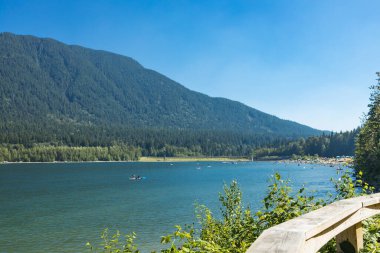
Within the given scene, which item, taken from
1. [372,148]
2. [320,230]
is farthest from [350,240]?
[372,148]

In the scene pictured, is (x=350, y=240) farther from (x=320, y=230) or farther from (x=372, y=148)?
(x=372, y=148)

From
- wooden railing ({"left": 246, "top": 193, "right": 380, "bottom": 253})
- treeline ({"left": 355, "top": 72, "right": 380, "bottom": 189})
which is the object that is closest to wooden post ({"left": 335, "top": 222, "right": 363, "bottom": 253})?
wooden railing ({"left": 246, "top": 193, "right": 380, "bottom": 253})

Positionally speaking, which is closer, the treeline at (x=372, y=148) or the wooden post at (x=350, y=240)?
the wooden post at (x=350, y=240)

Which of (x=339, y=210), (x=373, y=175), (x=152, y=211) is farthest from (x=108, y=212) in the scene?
(x=339, y=210)

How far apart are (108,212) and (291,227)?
172 ft

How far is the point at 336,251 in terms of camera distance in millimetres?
5508

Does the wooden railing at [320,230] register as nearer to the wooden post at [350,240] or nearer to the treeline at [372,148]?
the wooden post at [350,240]

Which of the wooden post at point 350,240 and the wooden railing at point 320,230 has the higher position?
the wooden railing at point 320,230

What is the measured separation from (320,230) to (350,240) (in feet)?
6.01

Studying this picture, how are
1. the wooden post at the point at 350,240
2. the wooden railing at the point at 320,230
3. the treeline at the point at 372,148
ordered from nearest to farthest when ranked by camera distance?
the wooden railing at the point at 320,230 < the wooden post at the point at 350,240 < the treeline at the point at 372,148

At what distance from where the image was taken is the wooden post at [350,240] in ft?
17.5

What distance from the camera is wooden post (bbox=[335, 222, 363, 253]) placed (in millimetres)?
5328

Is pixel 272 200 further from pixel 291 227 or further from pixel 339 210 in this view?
pixel 291 227

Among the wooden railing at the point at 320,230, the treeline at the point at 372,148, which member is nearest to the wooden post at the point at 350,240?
the wooden railing at the point at 320,230
